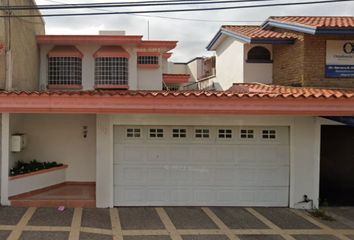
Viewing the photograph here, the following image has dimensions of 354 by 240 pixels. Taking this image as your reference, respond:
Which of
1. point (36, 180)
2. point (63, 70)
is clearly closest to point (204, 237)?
point (36, 180)

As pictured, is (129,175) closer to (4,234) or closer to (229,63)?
(4,234)

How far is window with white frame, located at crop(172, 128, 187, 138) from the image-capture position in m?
10.2

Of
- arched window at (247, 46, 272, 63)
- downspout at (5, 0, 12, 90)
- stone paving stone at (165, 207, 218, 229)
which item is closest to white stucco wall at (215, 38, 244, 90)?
arched window at (247, 46, 272, 63)

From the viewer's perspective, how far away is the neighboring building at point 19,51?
10789 millimetres

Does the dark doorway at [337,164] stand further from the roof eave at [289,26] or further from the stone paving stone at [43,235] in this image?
the stone paving stone at [43,235]

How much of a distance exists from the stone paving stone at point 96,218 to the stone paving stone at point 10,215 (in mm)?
1366

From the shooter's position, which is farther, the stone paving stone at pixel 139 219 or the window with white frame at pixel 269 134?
the window with white frame at pixel 269 134

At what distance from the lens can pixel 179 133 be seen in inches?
403

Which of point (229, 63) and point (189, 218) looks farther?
point (229, 63)

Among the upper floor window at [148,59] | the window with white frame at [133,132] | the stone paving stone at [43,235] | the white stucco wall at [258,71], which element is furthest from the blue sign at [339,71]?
the stone paving stone at [43,235]

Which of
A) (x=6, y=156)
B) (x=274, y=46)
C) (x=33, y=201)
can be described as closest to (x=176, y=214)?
(x=33, y=201)

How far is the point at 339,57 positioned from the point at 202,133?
17.2 ft

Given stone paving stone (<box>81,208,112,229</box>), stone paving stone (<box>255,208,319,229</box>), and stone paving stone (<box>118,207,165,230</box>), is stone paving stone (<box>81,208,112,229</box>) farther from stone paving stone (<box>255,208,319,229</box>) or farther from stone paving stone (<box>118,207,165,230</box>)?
stone paving stone (<box>255,208,319,229</box>)

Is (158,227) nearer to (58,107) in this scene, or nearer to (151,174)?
(151,174)
